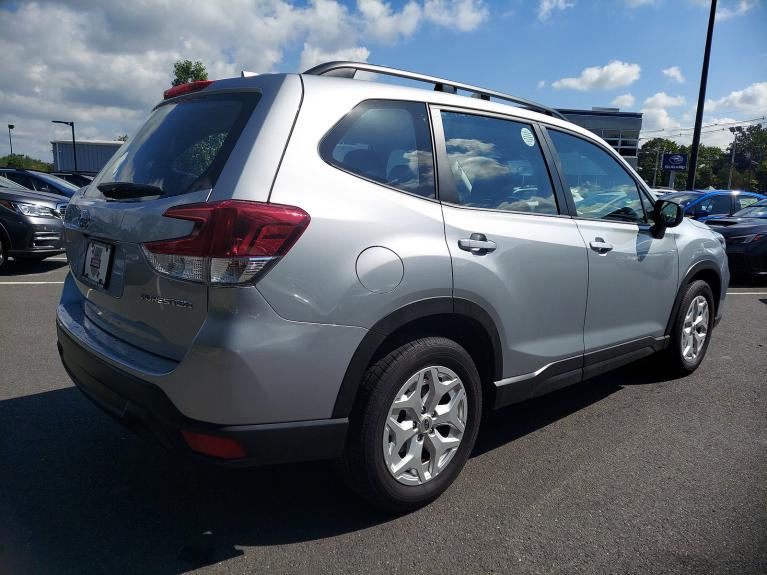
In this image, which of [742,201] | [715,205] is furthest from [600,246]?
[742,201]

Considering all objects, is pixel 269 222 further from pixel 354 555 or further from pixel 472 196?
pixel 354 555

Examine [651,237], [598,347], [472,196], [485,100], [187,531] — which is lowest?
[187,531]

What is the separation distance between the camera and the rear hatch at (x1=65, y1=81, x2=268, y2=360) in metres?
2.15

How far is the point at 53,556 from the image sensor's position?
2250mm

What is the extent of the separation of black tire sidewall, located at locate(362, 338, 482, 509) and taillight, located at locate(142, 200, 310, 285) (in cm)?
67

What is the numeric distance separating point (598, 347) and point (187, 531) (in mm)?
2406

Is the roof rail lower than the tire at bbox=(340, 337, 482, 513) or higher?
higher

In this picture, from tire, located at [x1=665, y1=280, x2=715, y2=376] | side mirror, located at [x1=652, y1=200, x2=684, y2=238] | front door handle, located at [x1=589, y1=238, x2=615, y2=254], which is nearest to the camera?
front door handle, located at [x1=589, y1=238, x2=615, y2=254]

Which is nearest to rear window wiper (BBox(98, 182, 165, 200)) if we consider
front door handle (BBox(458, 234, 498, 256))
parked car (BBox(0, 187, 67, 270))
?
front door handle (BBox(458, 234, 498, 256))

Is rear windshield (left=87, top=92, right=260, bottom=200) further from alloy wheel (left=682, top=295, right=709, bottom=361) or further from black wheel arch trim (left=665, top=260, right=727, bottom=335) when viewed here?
alloy wheel (left=682, top=295, right=709, bottom=361)

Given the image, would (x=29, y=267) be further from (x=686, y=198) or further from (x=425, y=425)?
(x=686, y=198)

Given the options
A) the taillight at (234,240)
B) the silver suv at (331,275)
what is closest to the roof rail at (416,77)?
the silver suv at (331,275)

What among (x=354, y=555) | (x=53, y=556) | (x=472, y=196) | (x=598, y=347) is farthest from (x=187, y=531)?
(x=598, y=347)

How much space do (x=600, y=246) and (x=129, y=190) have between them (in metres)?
2.47
